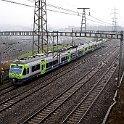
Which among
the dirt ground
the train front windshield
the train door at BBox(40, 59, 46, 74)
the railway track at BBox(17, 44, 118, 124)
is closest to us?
the dirt ground

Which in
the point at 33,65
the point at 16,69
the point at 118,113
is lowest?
the point at 118,113

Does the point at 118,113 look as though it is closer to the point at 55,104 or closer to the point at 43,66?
the point at 55,104

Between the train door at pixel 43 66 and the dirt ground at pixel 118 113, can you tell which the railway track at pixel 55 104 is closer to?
the dirt ground at pixel 118 113

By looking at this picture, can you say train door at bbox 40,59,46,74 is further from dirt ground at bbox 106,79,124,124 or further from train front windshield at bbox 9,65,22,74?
dirt ground at bbox 106,79,124,124

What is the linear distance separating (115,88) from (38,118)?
1229 cm

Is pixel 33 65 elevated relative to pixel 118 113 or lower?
elevated

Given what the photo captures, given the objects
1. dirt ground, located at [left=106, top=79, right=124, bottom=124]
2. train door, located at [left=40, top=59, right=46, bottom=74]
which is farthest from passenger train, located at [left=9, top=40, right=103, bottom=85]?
dirt ground, located at [left=106, top=79, right=124, bottom=124]

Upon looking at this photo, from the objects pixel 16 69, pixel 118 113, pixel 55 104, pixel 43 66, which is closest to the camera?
pixel 118 113

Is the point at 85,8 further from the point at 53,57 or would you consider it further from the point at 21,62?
the point at 21,62

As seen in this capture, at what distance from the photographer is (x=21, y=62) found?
28.5 m

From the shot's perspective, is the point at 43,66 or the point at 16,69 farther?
the point at 43,66

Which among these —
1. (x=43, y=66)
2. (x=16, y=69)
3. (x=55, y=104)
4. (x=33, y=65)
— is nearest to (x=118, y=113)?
(x=55, y=104)

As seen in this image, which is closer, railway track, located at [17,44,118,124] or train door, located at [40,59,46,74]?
railway track, located at [17,44,118,124]

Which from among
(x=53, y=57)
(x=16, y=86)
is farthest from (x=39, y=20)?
(x=16, y=86)
